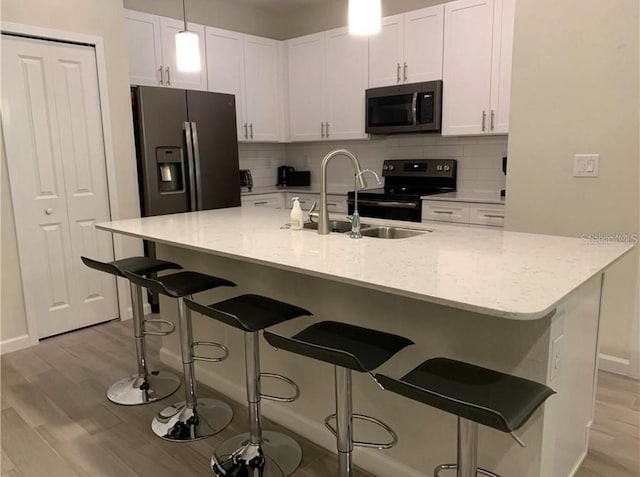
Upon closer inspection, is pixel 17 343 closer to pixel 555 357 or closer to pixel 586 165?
pixel 555 357

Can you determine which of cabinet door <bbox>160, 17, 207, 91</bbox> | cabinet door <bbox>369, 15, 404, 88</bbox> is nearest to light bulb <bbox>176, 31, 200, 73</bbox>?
cabinet door <bbox>160, 17, 207, 91</bbox>

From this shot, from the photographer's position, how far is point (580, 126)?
2719mm

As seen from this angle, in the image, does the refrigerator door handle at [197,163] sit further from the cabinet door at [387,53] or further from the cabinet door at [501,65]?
the cabinet door at [501,65]

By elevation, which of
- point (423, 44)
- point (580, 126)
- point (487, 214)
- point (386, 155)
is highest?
point (423, 44)

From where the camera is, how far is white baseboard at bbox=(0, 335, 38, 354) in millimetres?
3277

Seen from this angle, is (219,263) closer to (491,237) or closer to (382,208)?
(491,237)

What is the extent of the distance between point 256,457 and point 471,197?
275cm

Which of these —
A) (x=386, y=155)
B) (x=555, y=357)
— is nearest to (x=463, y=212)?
(x=386, y=155)

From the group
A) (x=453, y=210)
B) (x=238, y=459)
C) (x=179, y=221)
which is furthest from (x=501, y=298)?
(x=453, y=210)

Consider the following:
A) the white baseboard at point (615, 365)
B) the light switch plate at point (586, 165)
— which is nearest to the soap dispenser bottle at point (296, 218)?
the light switch plate at point (586, 165)

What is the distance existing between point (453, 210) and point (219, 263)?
2033 millimetres

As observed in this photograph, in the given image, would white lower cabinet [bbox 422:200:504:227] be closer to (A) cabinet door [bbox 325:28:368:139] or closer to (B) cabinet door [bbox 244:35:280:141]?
(A) cabinet door [bbox 325:28:368:139]

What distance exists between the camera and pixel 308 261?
1716 millimetres

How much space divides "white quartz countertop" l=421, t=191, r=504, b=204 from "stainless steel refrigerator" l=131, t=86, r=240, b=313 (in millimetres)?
1777
